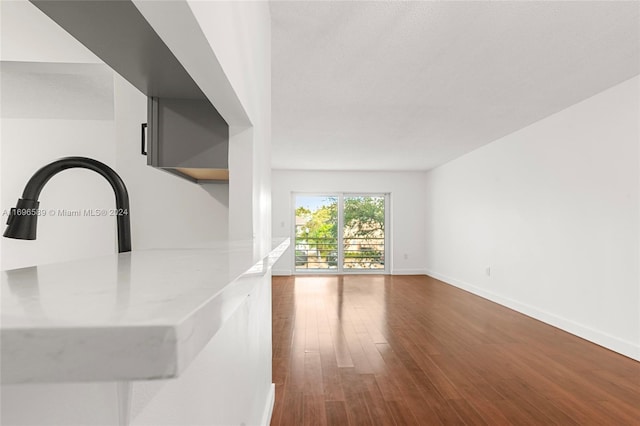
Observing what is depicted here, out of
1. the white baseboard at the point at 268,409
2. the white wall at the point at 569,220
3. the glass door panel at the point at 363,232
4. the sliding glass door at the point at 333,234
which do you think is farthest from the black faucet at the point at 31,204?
the glass door panel at the point at 363,232

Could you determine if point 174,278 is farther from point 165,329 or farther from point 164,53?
point 164,53

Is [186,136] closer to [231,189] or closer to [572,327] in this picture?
[231,189]

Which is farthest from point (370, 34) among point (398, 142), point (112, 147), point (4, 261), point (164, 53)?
point (398, 142)

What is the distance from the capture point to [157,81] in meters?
1.36

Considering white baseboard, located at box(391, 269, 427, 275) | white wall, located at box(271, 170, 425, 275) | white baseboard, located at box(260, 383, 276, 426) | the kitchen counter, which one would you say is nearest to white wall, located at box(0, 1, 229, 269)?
white baseboard, located at box(260, 383, 276, 426)

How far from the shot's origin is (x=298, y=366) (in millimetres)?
2867

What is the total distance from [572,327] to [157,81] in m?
4.41

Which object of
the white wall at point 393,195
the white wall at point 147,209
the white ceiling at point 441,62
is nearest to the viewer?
the white wall at point 147,209

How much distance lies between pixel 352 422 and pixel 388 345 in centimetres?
135

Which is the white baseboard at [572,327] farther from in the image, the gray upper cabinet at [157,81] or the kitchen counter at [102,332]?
the kitchen counter at [102,332]

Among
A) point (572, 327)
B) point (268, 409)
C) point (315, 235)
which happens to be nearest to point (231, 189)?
point (268, 409)

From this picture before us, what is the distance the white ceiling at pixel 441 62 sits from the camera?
6.84 ft

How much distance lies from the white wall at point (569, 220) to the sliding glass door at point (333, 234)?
265 centimetres

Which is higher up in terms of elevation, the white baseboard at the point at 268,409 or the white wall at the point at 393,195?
the white wall at the point at 393,195
